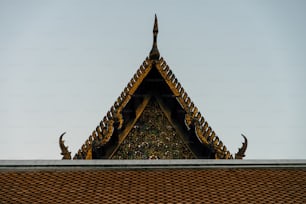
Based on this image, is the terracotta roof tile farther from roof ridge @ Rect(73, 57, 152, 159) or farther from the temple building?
roof ridge @ Rect(73, 57, 152, 159)

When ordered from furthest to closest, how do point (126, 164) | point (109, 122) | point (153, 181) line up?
1. point (109, 122)
2. point (126, 164)
3. point (153, 181)

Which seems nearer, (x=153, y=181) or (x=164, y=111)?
(x=153, y=181)

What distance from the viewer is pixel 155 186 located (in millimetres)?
12055

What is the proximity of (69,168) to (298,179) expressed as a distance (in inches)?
125

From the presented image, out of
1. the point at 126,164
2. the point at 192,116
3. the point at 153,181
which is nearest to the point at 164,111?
the point at 192,116

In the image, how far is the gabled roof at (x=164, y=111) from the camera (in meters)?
16.9

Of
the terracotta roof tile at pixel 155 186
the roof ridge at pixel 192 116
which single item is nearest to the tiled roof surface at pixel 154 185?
the terracotta roof tile at pixel 155 186

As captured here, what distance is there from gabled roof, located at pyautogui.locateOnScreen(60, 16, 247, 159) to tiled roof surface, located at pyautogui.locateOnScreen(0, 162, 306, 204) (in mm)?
3980

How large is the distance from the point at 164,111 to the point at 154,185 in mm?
5534

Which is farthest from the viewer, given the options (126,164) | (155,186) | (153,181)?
(126,164)

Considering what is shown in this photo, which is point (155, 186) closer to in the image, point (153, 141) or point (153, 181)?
point (153, 181)

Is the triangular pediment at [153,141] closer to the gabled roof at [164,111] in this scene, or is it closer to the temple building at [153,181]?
the gabled roof at [164,111]

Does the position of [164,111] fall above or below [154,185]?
above

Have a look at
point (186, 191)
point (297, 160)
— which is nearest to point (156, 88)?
point (297, 160)
